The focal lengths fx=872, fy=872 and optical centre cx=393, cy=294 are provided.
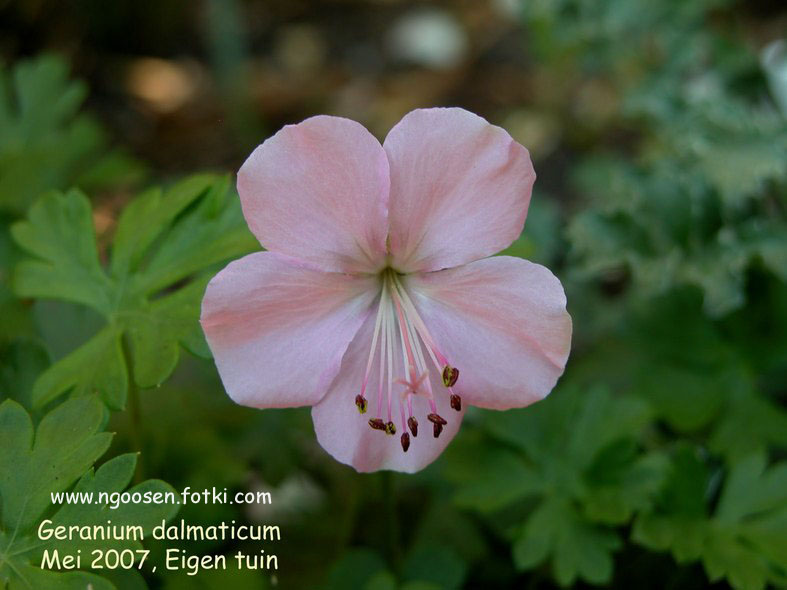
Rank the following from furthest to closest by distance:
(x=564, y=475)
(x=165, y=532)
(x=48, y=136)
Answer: (x=48, y=136) < (x=564, y=475) < (x=165, y=532)

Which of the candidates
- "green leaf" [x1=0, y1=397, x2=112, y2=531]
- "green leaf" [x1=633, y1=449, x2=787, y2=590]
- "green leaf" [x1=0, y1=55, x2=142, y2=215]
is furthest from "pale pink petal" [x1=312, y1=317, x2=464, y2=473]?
"green leaf" [x1=0, y1=55, x2=142, y2=215]

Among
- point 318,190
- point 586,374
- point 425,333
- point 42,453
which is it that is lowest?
point 586,374

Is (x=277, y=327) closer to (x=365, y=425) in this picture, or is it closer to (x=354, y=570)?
(x=365, y=425)

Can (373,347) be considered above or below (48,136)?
above

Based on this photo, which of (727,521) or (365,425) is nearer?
(365,425)

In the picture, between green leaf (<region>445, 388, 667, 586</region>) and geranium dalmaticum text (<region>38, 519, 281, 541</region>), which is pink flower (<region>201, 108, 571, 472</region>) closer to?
geranium dalmaticum text (<region>38, 519, 281, 541</region>)

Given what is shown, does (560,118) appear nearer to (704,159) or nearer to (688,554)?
(704,159)

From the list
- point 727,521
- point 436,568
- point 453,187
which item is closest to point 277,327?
point 453,187

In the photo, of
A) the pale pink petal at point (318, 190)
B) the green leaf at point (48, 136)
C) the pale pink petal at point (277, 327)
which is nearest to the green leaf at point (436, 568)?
the pale pink petal at point (277, 327)
